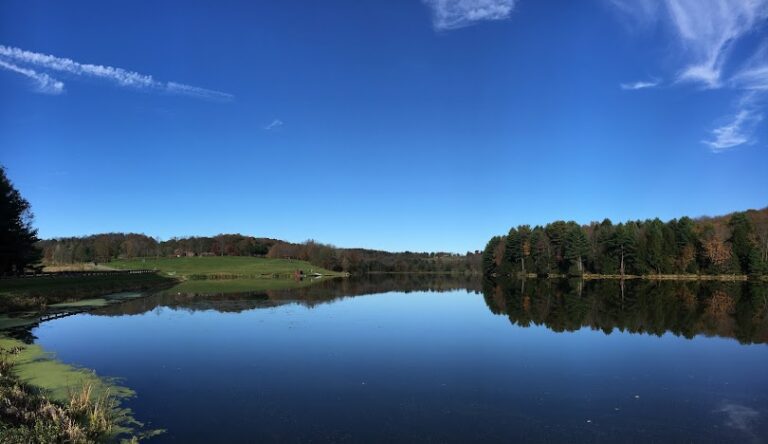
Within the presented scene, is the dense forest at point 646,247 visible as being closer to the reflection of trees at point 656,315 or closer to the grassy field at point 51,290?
the reflection of trees at point 656,315

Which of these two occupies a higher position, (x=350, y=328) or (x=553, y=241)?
(x=553, y=241)

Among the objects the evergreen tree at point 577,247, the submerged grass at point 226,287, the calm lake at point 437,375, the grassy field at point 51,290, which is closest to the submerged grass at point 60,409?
the calm lake at point 437,375

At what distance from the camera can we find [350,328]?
88.2 feet

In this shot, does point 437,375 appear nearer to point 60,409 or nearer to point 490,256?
point 60,409

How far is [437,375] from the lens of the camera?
15328 mm

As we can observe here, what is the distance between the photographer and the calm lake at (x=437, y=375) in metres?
10.3

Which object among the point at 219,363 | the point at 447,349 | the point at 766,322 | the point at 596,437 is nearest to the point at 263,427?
the point at 596,437

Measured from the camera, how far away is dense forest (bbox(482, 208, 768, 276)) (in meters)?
81.9

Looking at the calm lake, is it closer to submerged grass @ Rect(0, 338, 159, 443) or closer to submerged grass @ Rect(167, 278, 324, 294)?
submerged grass @ Rect(0, 338, 159, 443)

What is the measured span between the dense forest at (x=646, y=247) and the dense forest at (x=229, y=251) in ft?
166

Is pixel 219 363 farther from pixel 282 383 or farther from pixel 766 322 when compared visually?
pixel 766 322

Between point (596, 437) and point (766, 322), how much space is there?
83.3ft

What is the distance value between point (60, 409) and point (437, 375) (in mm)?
9908

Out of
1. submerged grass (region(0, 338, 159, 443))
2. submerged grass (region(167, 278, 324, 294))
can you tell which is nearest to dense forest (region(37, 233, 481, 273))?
submerged grass (region(167, 278, 324, 294))
